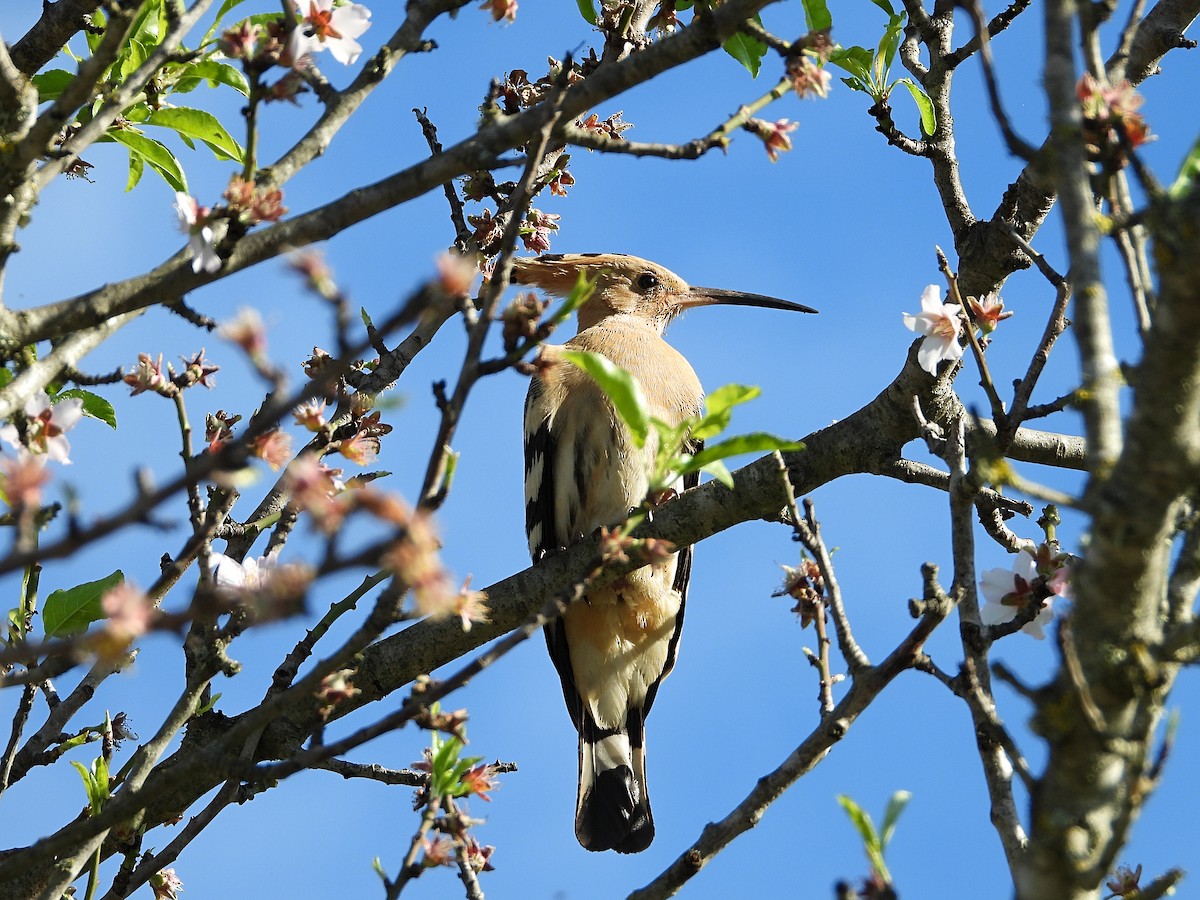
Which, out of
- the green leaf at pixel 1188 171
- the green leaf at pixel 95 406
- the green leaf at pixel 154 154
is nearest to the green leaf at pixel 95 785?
the green leaf at pixel 95 406

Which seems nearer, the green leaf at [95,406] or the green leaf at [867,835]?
the green leaf at [867,835]

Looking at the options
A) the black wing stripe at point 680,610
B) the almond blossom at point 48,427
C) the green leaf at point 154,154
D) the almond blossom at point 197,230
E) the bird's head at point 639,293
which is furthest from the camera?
the bird's head at point 639,293

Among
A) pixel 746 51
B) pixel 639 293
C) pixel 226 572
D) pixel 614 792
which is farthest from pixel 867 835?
pixel 639 293

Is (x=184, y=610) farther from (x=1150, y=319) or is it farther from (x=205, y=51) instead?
(x=205, y=51)

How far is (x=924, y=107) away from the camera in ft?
12.7

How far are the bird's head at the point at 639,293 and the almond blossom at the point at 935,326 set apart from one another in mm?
2797

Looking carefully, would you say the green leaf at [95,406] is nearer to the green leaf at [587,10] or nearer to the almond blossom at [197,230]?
the almond blossom at [197,230]

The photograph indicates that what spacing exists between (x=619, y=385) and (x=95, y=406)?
5.86ft

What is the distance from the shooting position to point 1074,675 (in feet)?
5.67

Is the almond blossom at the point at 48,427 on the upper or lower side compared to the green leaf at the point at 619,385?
upper

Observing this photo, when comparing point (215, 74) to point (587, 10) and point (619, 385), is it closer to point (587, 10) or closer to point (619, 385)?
point (587, 10)

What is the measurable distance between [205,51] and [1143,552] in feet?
7.79

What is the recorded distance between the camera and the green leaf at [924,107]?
383cm

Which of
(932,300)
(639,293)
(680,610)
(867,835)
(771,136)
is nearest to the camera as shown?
(867,835)
